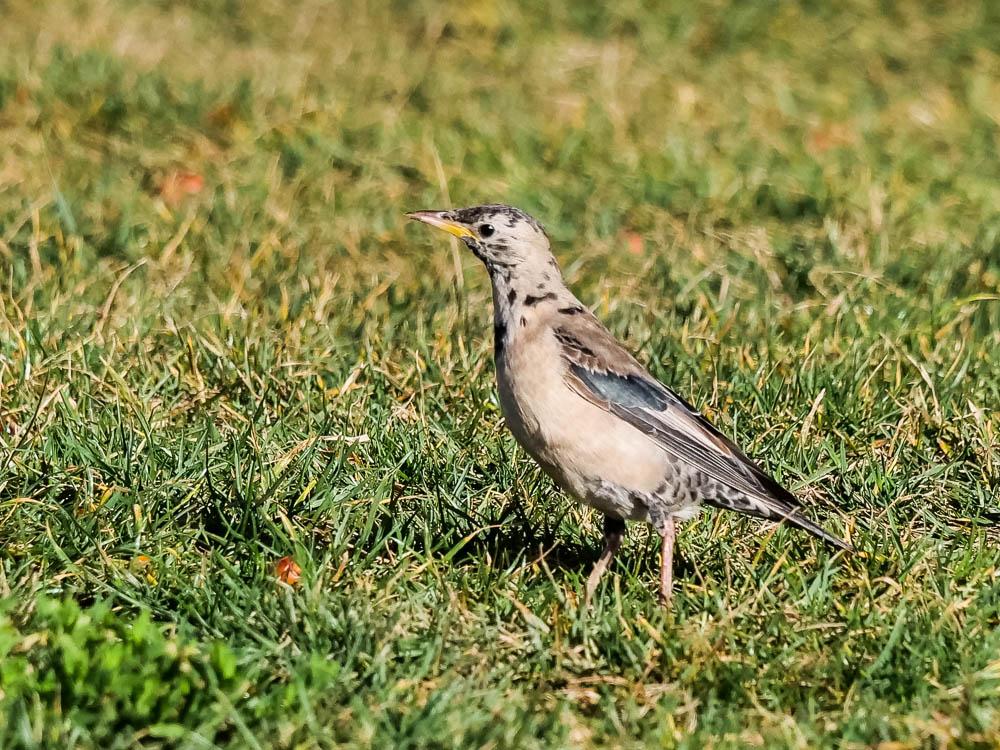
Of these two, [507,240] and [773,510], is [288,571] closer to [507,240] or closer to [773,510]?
[507,240]

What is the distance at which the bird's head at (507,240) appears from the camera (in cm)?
561

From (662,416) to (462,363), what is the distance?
1.51 metres

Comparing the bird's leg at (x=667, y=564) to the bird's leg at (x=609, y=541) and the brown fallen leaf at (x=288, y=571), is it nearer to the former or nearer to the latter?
the bird's leg at (x=609, y=541)

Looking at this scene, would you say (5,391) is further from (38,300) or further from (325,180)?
(325,180)

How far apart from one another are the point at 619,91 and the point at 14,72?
12.4 feet

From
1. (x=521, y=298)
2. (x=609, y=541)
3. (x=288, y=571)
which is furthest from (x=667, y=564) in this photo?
(x=288, y=571)

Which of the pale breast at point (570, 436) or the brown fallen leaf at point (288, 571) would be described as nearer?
the brown fallen leaf at point (288, 571)

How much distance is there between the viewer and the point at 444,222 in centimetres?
574

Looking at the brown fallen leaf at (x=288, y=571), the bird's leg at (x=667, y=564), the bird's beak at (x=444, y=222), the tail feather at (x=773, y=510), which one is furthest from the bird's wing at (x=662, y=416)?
the brown fallen leaf at (x=288, y=571)

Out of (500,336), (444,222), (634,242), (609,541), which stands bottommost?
(634,242)

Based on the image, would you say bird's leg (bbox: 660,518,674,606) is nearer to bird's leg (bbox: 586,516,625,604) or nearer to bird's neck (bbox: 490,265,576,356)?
bird's leg (bbox: 586,516,625,604)

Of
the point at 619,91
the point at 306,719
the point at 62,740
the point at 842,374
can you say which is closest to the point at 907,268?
the point at 842,374

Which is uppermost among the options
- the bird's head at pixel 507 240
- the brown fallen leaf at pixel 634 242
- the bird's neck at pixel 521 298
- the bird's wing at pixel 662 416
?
the bird's head at pixel 507 240

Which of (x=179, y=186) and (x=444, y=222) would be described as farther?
(x=179, y=186)
